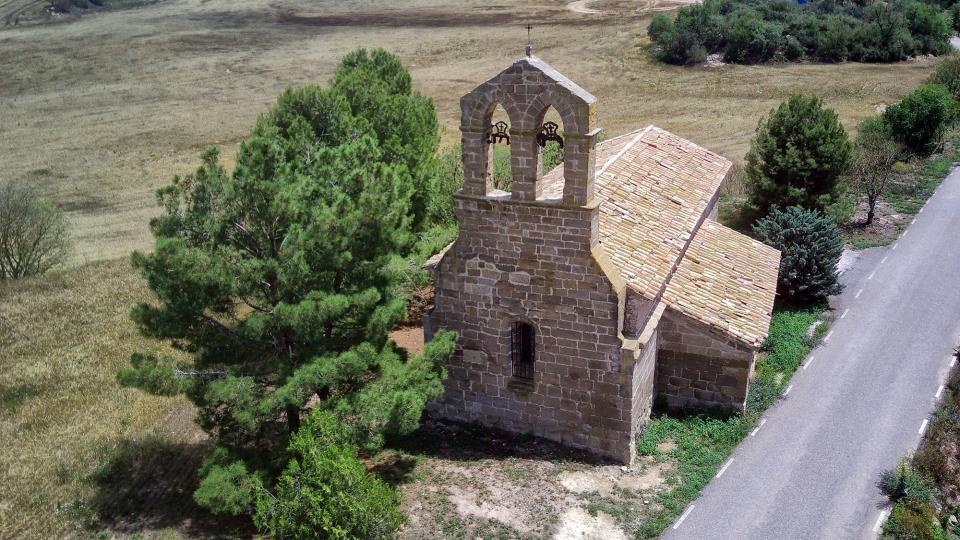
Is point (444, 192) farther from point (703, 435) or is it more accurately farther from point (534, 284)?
point (703, 435)

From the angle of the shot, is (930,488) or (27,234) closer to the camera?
(930,488)

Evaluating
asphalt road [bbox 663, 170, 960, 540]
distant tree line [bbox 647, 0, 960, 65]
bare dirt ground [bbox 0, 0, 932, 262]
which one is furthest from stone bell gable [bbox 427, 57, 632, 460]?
distant tree line [bbox 647, 0, 960, 65]

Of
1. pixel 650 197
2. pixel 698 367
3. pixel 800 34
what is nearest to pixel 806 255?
pixel 650 197

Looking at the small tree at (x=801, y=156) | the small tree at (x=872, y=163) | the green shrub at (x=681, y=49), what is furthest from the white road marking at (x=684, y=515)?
the green shrub at (x=681, y=49)

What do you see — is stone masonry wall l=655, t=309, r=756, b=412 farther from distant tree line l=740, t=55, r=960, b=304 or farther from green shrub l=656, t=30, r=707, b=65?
green shrub l=656, t=30, r=707, b=65

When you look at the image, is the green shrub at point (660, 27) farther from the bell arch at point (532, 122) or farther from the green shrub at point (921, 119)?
the bell arch at point (532, 122)

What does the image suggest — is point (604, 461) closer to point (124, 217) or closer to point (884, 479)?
point (884, 479)
